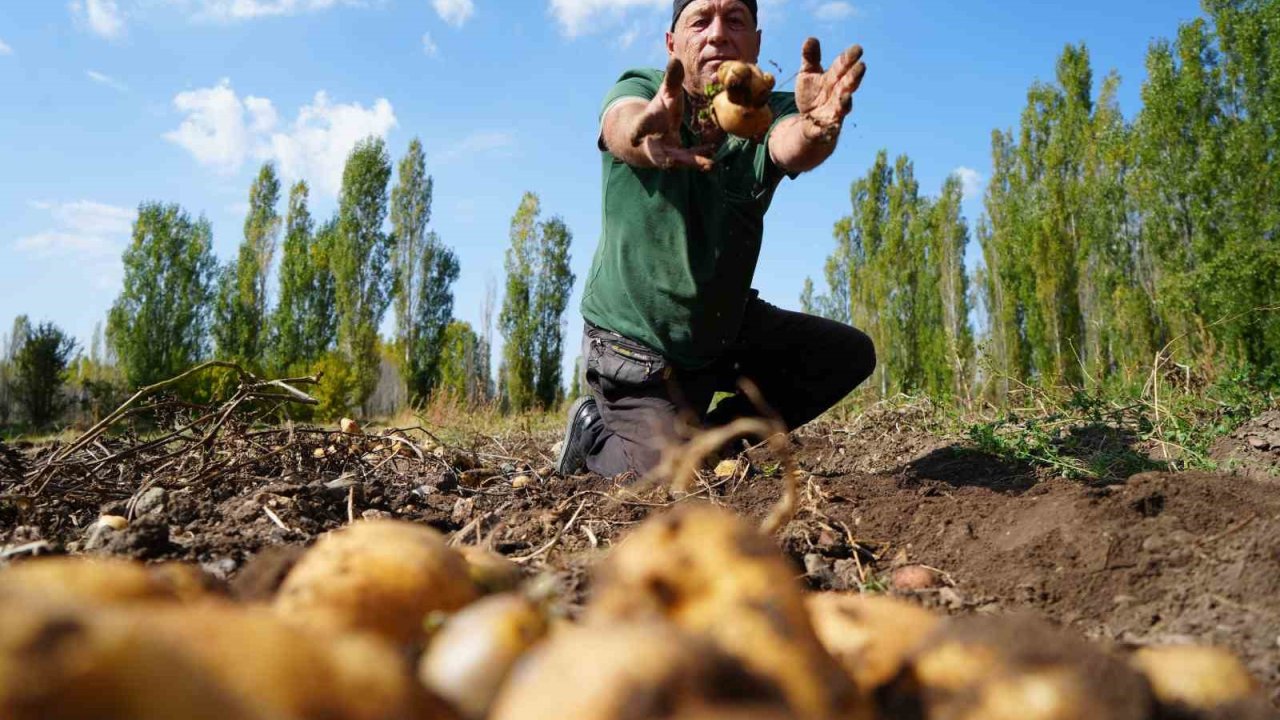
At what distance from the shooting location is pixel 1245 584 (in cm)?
185

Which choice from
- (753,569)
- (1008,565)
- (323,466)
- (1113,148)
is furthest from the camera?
(1113,148)

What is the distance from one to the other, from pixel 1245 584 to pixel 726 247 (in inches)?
118

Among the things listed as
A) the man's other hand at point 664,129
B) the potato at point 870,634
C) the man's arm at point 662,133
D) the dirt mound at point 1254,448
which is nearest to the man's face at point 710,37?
the man's arm at point 662,133

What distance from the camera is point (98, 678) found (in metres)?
0.65

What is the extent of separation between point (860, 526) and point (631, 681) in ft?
7.85

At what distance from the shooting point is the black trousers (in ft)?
15.4

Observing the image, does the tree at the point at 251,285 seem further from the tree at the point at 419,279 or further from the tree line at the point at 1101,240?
the tree line at the point at 1101,240

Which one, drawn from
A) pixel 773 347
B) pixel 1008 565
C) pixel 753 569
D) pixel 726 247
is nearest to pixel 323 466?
pixel 726 247

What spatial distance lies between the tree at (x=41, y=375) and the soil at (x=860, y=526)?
23963 mm

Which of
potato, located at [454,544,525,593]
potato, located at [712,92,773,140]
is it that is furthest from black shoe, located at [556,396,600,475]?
potato, located at [454,544,525,593]

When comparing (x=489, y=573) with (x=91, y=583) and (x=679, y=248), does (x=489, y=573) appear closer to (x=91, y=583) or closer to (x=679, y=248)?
(x=91, y=583)

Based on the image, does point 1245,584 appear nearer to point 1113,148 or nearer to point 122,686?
point 122,686

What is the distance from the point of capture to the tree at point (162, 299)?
27016mm

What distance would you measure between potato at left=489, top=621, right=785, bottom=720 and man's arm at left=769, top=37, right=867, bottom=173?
349 cm
